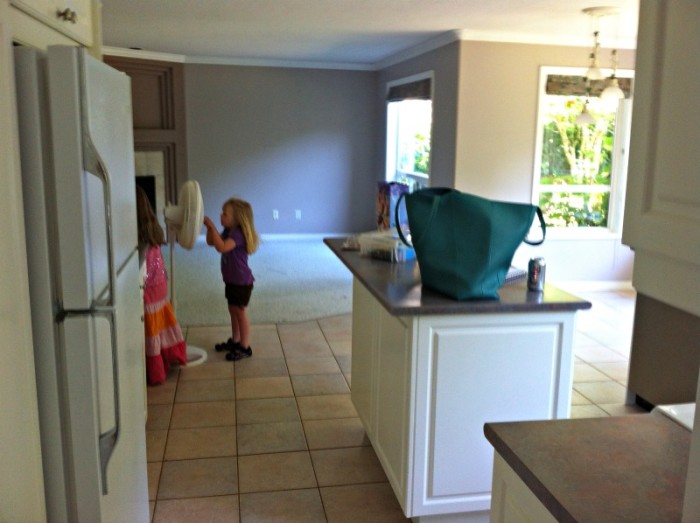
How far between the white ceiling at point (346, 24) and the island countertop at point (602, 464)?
346 centimetres

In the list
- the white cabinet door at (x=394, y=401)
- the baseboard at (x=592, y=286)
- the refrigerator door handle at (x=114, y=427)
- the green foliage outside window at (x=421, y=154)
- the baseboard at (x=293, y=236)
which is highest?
the green foliage outside window at (x=421, y=154)

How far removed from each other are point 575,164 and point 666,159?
549 cm

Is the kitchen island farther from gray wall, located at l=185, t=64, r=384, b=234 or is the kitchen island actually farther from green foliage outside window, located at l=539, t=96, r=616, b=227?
gray wall, located at l=185, t=64, r=384, b=234

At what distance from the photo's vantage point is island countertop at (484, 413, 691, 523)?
120cm

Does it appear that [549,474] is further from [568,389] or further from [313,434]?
[313,434]

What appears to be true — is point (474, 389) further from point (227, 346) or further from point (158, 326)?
point (227, 346)

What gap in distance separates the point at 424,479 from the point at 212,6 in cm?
373

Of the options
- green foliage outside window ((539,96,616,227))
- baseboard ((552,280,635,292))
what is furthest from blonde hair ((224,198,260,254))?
baseboard ((552,280,635,292))

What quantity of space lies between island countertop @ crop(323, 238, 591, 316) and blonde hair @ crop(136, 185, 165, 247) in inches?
43.3

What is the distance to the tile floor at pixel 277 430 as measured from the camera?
2666 millimetres

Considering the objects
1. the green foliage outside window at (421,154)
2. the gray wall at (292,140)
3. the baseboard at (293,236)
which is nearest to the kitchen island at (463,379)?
the green foliage outside window at (421,154)

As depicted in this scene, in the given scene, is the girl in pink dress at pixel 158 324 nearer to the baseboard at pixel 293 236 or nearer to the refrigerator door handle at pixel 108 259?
the refrigerator door handle at pixel 108 259

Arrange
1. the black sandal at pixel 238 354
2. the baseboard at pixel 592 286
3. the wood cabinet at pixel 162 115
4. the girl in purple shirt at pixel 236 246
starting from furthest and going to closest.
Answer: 1. the wood cabinet at pixel 162 115
2. the baseboard at pixel 592 286
3. the black sandal at pixel 238 354
4. the girl in purple shirt at pixel 236 246

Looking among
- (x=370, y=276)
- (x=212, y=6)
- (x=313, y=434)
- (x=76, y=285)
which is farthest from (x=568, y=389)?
(x=212, y=6)
